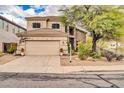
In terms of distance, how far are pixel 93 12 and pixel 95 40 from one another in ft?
10.0

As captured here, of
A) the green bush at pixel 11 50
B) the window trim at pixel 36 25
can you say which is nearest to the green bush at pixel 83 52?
the green bush at pixel 11 50

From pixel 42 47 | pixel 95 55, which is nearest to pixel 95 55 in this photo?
pixel 95 55

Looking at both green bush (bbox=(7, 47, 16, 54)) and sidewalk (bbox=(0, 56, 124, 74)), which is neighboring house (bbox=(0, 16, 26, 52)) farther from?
sidewalk (bbox=(0, 56, 124, 74))

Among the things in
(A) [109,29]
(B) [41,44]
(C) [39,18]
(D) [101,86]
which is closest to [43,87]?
(D) [101,86]

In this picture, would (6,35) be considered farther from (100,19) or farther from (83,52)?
(100,19)

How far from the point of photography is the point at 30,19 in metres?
34.7

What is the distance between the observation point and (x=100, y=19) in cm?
2320

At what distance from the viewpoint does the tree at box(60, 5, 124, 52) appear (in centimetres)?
2334

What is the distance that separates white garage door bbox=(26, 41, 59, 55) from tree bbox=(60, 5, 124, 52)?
5.61 meters

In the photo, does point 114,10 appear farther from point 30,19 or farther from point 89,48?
point 30,19

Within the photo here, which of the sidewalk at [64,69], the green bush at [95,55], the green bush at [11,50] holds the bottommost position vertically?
the sidewalk at [64,69]

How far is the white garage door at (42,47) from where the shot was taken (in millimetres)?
29156

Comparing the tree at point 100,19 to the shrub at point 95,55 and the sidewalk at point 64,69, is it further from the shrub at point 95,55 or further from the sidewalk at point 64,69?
the sidewalk at point 64,69

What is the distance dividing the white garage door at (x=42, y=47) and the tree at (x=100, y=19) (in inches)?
221
